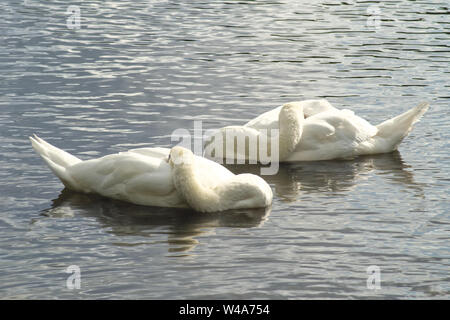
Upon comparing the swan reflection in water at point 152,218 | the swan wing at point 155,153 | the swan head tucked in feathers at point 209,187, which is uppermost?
the swan wing at point 155,153

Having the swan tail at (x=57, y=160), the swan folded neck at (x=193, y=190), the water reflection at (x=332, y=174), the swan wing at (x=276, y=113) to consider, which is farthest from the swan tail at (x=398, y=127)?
the swan tail at (x=57, y=160)

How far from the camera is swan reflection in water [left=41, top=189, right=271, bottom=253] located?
12.1 meters

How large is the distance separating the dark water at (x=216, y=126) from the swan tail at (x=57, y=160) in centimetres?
26

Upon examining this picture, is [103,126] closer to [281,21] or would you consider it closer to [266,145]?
[266,145]

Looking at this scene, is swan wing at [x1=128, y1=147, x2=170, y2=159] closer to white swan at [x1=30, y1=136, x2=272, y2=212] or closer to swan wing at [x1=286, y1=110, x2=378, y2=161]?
white swan at [x1=30, y1=136, x2=272, y2=212]

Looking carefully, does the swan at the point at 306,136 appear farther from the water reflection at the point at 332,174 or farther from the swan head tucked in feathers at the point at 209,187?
the swan head tucked in feathers at the point at 209,187

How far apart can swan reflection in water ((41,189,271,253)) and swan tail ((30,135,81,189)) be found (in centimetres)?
25

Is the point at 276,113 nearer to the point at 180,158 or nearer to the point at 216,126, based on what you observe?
the point at 216,126

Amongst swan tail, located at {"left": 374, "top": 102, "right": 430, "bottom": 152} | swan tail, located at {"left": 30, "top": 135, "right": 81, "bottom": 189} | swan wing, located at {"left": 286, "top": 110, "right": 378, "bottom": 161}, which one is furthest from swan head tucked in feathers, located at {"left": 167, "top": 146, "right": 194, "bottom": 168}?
swan tail, located at {"left": 374, "top": 102, "right": 430, "bottom": 152}

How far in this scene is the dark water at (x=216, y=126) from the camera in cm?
1066

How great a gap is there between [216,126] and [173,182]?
509 centimetres

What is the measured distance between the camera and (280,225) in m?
12.5
